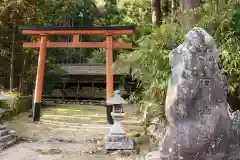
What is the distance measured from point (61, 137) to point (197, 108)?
20.8ft

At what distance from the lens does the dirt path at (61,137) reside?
7594mm

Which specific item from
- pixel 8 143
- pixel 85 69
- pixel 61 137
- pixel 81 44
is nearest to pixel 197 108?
pixel 8 143

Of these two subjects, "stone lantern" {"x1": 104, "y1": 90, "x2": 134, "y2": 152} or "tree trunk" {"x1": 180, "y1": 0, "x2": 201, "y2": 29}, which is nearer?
"tree trunk" {"x1": 180, "y1": 0, "x2": 201, "y2": 29}

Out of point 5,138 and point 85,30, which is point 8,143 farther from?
point 85,30

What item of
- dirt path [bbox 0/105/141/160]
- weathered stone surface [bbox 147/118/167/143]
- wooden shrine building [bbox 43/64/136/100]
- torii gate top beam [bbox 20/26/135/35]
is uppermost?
torii gate top beam [bbox 20/26/135/35]

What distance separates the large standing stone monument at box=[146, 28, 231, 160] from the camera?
12.4 ft

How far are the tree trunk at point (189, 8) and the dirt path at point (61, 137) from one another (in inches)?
125

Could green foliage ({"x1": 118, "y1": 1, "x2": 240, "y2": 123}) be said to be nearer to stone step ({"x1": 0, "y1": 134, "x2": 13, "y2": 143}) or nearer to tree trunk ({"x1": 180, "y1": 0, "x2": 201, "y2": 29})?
tree trunk ({"x1": 180, "y1": 0, "x2": 201, "y2": 29})

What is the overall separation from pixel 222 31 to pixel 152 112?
2.32 metres

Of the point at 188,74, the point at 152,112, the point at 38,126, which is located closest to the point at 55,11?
the point at 38,126

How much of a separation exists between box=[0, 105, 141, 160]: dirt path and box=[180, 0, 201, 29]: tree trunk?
317 cm

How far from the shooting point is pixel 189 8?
7781 millimetres

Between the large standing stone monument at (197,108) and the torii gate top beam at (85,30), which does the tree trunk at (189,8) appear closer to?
the large standing stone monument at (197,108)

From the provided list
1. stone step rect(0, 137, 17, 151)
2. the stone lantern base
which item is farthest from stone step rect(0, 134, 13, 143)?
the stone lantern base
